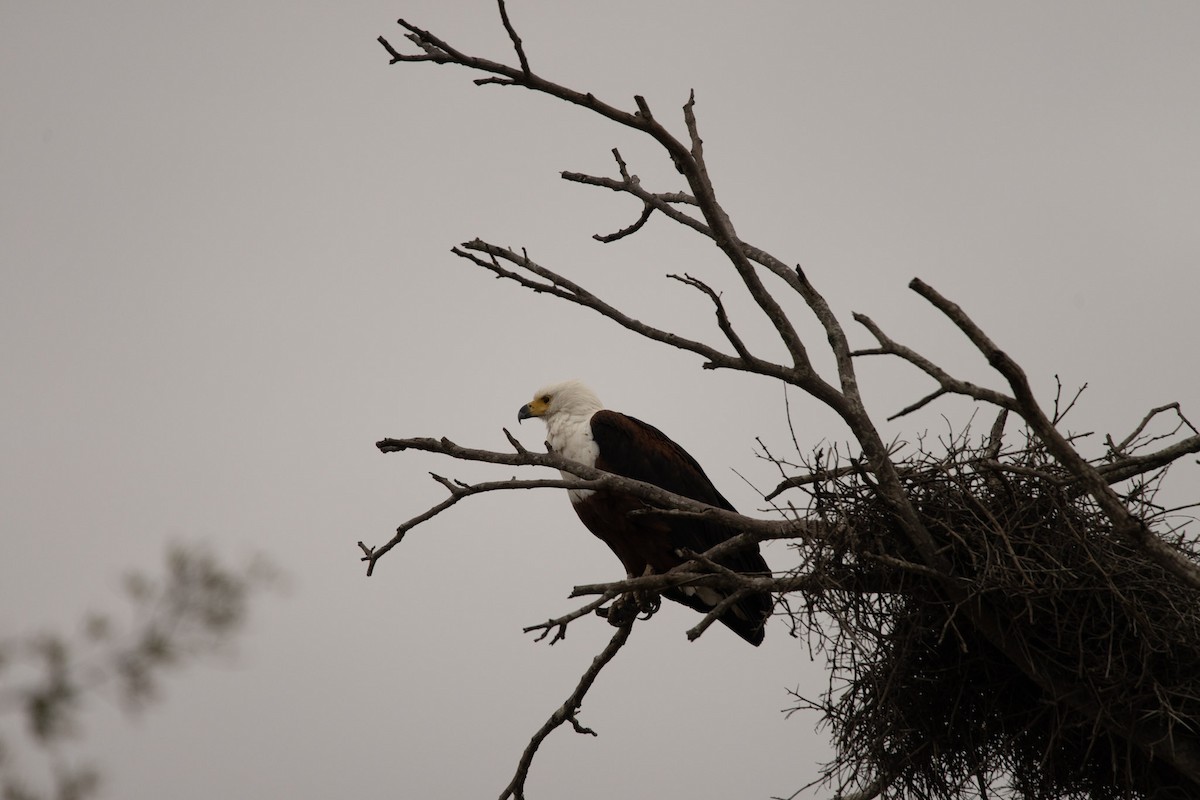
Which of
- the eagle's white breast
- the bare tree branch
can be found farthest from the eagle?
the bare tree branch

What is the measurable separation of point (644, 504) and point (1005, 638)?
220 cm

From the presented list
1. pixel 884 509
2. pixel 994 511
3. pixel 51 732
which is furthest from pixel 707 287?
pixel 51 732

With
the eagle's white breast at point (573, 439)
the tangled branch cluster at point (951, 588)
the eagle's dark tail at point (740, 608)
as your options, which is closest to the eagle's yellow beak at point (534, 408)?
the eagle's white breast at point (573, 439)

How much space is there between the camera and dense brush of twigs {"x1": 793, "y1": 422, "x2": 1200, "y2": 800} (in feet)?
12.0

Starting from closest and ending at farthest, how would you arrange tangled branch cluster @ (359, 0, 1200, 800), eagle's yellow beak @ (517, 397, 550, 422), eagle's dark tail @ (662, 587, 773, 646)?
tangled branch cluster @ (359, 0, 1200, 800) → eagle's dark tail @ (662, 587, 773, 646) → eagle's yellow beak @ (517, 397, 550, 422)

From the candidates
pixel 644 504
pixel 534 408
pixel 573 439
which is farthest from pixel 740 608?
pixel 534 408

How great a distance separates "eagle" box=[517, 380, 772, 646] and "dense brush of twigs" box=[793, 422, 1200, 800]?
1.55 m

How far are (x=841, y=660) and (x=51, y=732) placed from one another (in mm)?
2585

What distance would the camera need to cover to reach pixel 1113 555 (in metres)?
3.73

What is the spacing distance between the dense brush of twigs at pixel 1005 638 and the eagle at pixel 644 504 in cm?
155

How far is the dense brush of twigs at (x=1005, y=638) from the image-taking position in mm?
3662

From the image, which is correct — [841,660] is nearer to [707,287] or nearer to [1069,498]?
[1069,498]

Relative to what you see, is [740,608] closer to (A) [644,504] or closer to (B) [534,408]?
(A) [644,504]

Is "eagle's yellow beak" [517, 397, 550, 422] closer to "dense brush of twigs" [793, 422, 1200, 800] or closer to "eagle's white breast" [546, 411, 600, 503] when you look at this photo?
"eagle's white breast" [546, 411, 600, 503]
